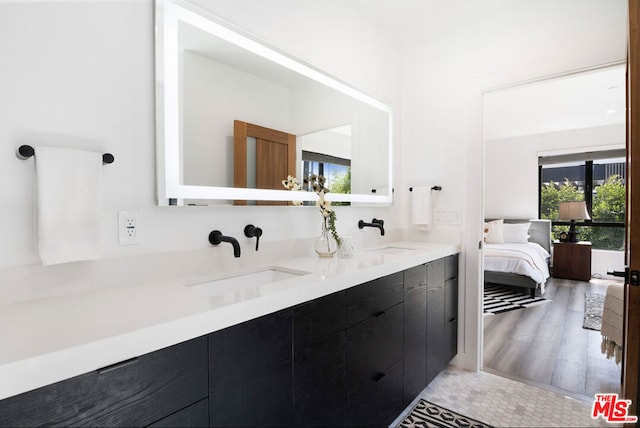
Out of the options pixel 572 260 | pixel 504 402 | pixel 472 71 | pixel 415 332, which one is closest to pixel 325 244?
pixel 415 332

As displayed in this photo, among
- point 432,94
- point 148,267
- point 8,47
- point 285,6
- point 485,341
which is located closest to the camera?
point 8,47

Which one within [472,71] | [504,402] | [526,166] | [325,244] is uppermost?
[472,71]

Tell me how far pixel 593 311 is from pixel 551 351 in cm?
154

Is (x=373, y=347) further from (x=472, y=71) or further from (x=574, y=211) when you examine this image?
(x=574, y=211)

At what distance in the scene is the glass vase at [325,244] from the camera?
185 cm

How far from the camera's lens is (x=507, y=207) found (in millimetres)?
6367

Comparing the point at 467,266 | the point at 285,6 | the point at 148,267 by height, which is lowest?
the point at 467,266

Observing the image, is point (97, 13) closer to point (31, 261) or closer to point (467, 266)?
point (31, 261)

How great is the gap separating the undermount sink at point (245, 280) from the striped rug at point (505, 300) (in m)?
3.04

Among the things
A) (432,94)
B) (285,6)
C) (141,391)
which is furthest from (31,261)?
(432,94)

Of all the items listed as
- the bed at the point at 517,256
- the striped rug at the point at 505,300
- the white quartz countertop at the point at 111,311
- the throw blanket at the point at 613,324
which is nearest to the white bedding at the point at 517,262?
the bed at the point at 517,256

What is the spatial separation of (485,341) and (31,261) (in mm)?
3211

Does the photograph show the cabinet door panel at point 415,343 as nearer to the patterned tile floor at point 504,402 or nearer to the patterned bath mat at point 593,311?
the patterned tile floor at point 504,402

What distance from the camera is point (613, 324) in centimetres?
220
